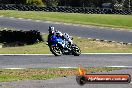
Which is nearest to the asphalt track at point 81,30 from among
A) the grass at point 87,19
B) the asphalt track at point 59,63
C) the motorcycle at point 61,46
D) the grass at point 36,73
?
the grass at point 87,19

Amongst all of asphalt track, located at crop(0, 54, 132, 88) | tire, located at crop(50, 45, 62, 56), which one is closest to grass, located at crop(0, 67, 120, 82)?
asphalt track, located at crop(0, 54, 132, 88)

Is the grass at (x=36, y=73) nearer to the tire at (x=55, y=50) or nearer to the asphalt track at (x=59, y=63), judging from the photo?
the asphalt track at (x=59, y=63)

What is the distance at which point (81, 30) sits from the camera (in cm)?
3769

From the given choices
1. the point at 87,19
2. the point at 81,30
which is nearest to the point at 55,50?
the point at 81,30

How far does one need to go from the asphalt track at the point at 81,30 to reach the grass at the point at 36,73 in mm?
15899

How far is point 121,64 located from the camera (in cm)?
1825

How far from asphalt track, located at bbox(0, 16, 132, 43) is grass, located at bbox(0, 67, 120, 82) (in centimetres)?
1590

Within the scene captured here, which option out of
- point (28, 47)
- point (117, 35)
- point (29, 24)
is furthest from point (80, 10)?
point (28, 47)

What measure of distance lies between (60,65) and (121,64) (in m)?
3.02

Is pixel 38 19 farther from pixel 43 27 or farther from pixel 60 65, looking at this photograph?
pixel 60 65

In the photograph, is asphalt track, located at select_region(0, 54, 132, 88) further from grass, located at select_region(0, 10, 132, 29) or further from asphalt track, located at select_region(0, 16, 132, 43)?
grass, located at select_region(0, 10, 132, 29)

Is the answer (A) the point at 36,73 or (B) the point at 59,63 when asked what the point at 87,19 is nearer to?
(B) the point at 59,63

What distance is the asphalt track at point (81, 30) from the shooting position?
33531 millimetres

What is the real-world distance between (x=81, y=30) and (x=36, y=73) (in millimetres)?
22510
